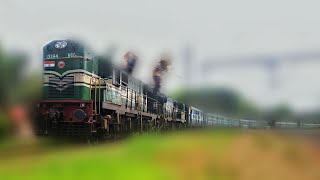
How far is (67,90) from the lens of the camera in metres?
13.7

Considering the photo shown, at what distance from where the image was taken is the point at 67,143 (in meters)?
13.1

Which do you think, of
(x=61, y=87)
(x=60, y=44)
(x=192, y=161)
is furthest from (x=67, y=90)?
(x=192, y=161)

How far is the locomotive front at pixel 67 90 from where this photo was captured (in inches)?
514

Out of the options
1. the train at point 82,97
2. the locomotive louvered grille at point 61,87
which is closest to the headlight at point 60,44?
the train at point 82,97

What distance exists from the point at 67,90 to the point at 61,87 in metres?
0.30

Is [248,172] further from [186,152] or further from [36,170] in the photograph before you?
[36,170]

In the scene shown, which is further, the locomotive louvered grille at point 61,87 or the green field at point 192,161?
the locomotive louvered grille at point 61,87

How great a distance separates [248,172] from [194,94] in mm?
12108

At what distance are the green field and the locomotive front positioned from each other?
3254 mm

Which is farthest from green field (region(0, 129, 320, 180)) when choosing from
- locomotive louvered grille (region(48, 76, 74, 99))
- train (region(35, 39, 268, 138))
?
locomotive louvered grille (region(48, 76, 74, 99))

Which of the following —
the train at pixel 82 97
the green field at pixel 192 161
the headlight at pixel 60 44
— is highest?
the headlight at pixel 60 44

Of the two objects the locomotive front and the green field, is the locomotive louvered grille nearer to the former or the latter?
the locomotive front

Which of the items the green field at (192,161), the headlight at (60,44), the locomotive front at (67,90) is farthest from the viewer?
the headlight at (60,44)

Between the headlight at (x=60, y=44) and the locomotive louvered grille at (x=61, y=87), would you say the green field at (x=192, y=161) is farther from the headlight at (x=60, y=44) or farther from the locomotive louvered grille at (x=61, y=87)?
the headlight at (x=60, y=44)
